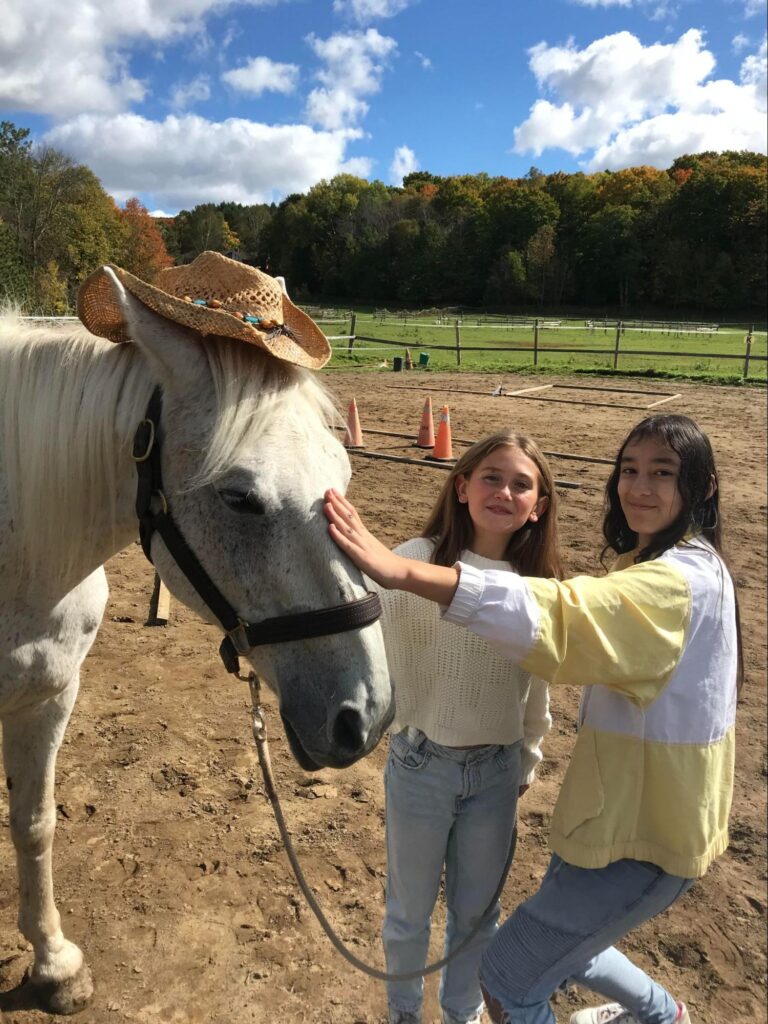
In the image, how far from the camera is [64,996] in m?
2.23

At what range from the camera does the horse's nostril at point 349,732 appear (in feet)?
4.75

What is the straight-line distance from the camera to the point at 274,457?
1491 millimetres

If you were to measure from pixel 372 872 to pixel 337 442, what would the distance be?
203 centimetres

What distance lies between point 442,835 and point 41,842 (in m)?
1.57

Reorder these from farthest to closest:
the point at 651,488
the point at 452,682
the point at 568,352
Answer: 1. the point at 568,352
2. the point at 452,682
3. the point at 651,488

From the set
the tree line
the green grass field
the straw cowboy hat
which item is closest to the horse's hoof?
the straw cowboy hat

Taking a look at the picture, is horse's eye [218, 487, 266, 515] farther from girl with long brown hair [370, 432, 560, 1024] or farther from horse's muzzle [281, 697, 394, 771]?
girl with long brown hair [370, 432, 560, 1024]

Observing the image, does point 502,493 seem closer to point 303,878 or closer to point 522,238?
point 303,878

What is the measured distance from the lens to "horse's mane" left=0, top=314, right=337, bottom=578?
161cm

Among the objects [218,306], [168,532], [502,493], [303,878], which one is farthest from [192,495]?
[303,878]

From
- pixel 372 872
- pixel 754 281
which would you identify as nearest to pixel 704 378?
pixel 372 872

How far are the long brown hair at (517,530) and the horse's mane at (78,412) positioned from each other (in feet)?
1.69

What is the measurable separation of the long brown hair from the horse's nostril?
2.18 ft

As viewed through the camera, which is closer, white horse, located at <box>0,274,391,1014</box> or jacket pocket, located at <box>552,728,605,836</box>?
white horse, located at <box>0,274,391,1014</box>
